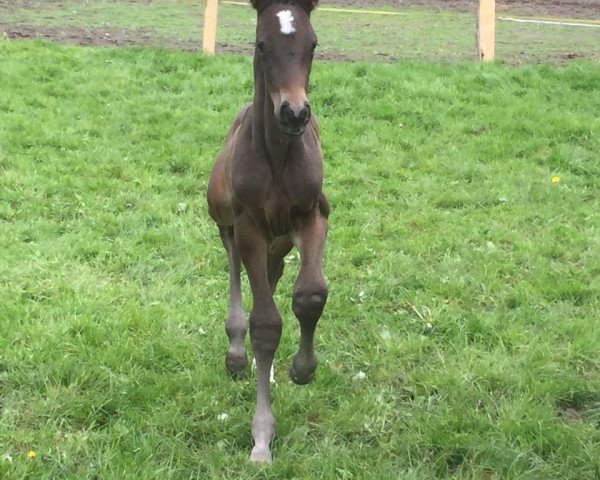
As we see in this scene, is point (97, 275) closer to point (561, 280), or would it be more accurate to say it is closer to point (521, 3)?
point (561, 280)

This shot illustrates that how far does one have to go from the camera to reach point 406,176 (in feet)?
25.1

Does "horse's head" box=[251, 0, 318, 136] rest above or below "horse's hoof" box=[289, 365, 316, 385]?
above

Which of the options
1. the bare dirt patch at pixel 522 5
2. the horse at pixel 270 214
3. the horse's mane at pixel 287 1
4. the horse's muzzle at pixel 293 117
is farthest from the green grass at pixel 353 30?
the horse's muzzle at pixel 293 117

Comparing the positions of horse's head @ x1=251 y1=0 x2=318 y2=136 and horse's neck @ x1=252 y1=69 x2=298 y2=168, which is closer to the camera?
horse's head @ x1=251 y1=0 x2=318 y2=136

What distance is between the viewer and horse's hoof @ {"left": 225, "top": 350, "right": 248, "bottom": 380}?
417 centimetres

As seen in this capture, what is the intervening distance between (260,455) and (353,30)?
11090 mm

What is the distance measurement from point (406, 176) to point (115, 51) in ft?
17.0

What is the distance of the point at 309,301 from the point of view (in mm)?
3436

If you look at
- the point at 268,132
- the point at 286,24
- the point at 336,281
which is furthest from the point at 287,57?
the point at 336,281

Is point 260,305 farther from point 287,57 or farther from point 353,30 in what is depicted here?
point 353,30

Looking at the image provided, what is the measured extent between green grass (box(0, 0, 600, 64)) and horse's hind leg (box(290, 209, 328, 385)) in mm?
8131

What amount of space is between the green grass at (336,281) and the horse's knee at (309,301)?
64cm

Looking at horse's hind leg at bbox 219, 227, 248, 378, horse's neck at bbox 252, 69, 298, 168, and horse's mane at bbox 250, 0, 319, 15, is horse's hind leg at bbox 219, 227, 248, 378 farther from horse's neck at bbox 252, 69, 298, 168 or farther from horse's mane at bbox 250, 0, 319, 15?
horse's mane at bbox 250, 0, 319, 15

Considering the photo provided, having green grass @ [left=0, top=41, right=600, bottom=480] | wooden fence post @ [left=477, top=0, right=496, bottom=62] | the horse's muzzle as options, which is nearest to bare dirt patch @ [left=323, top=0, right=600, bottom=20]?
wooden fence post @ [left=477, top=0, right=496, bottom=62]
